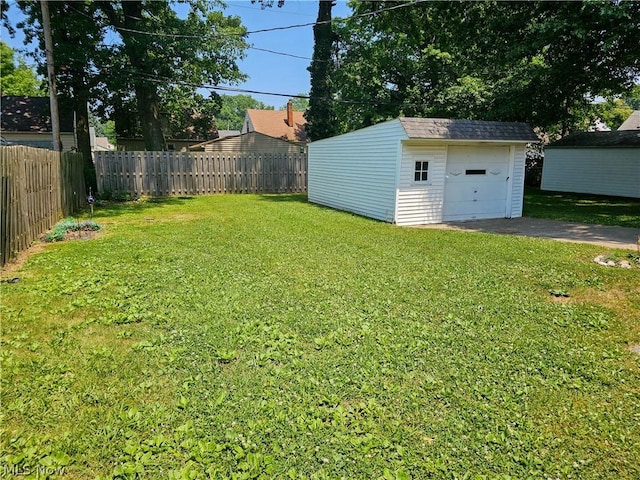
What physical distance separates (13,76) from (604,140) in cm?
4165

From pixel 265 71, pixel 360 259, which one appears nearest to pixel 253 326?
pixel 360 259

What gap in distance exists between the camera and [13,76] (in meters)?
33.3

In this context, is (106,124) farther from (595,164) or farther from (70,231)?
(595,164)

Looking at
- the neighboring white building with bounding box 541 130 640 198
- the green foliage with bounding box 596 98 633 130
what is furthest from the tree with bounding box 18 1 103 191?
the green foliage with bounding box 596 98 633 130

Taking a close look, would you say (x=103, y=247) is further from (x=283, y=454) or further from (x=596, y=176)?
(x=596, y=176)

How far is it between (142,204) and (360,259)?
1033cm

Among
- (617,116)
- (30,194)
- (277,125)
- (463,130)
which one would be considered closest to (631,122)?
(617,116)

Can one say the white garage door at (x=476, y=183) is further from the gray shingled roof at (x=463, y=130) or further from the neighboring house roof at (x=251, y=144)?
the neighboring house roof at (x=251, y=144)

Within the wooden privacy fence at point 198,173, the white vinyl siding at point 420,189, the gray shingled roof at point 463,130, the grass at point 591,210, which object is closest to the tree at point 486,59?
the gray shingled roof at point 463,130

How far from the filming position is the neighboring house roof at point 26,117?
848 inches

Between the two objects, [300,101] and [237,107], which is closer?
[300,101]

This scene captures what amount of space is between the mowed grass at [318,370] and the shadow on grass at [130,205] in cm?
610

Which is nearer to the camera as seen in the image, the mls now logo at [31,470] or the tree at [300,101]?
the mls now logo at [31,470]

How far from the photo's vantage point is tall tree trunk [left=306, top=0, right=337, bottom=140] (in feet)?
70.2
